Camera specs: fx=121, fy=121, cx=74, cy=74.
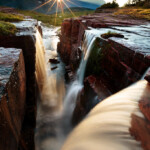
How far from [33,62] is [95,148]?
2688mm

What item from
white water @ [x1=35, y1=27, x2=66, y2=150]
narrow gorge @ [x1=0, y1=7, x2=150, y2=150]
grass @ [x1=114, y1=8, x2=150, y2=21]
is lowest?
white water @ [x1=35, y1=27, x2=66, y2=150]

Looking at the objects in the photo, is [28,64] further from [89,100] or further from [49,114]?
[49,114]

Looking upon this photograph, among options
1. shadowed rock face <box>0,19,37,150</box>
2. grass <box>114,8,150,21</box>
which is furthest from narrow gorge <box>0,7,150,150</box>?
grass <box>114,8,150,21</box>

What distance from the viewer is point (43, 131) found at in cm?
450

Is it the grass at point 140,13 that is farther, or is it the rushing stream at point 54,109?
the grass at point 140,13

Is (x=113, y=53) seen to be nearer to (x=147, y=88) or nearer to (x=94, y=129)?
(x=147, y=88)

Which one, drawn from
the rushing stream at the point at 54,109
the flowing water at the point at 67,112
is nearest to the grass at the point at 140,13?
the flowing water at the point at 67,112

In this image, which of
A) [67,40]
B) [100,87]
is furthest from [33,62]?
[67,40]

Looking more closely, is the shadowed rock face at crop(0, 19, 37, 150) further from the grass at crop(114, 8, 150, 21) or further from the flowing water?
the grass at crop(114, 8, 150, 21)

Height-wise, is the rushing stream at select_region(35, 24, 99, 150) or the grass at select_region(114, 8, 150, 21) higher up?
the grass at select_region(114, 8, 150, 21)

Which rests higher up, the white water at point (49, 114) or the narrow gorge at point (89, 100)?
the narrow gorge at point (89, 100)

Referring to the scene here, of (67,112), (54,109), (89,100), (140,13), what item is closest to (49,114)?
(54,109)

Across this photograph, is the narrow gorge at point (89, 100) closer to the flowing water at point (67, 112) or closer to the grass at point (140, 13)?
the flowing water at point (67, 112)

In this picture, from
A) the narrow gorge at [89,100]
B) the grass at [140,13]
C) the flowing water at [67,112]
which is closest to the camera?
the narrow gorge at [89,100]
